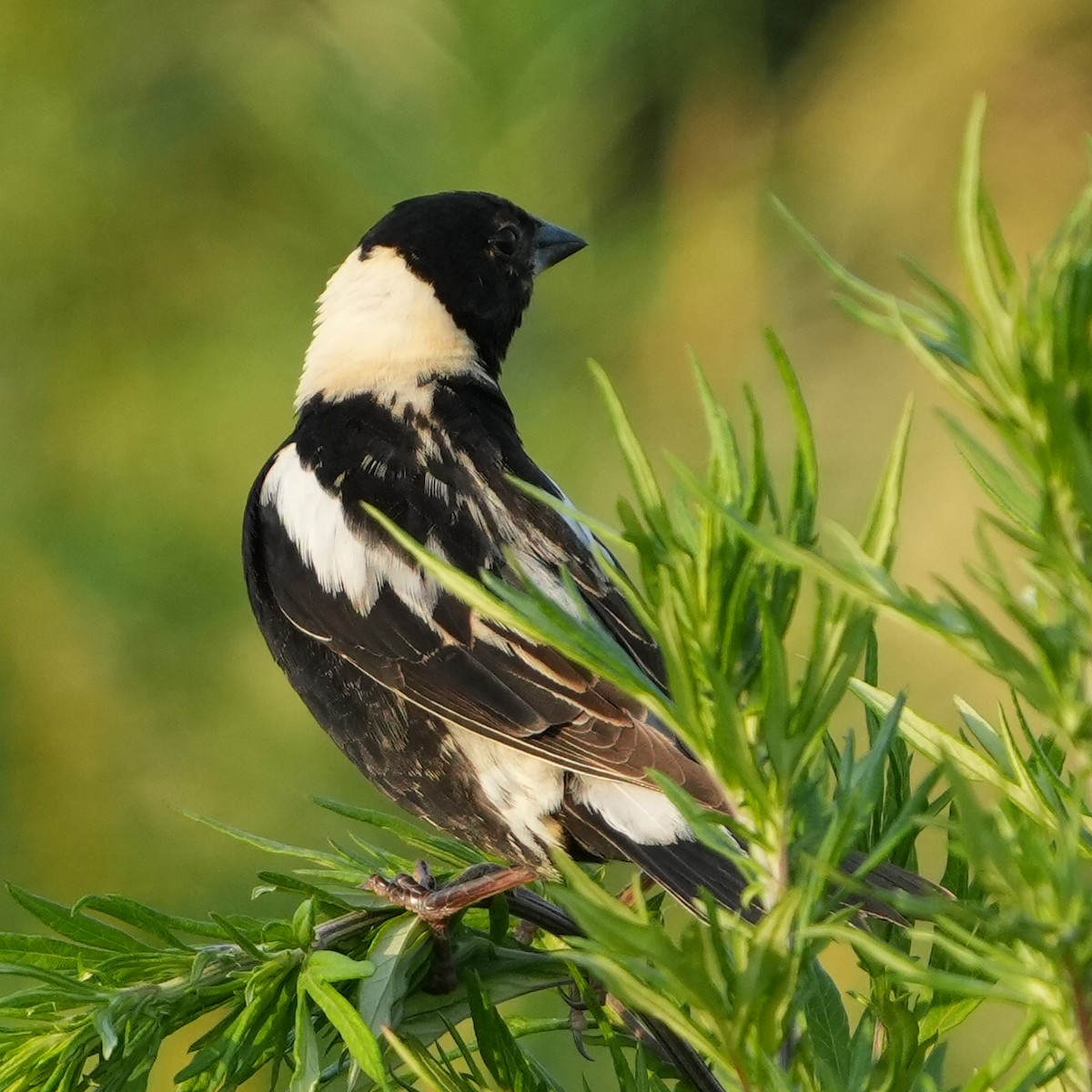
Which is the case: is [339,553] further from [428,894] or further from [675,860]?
[428,894]

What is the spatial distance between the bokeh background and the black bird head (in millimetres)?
845

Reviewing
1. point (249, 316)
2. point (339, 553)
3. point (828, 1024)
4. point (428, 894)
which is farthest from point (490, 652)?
point (249, 316)

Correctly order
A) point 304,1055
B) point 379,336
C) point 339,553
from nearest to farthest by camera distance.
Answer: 1. point 304,1055
2. point 339,553
3. point 379,336

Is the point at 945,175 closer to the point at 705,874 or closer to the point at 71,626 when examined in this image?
the point at 71,626

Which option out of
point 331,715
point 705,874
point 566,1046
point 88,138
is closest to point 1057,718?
point 705,874

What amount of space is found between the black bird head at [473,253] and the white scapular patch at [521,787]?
95cm

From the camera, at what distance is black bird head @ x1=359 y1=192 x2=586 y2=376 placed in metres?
2.49

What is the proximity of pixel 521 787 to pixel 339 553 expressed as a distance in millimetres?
358

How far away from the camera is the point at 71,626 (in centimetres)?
347

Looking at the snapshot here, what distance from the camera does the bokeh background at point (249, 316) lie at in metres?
3.41

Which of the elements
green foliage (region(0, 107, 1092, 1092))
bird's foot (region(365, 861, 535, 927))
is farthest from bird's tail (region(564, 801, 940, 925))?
green foliage (region(0, 107, 1092, 1092))

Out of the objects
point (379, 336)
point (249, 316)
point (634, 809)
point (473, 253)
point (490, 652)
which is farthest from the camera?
point (249, 316)

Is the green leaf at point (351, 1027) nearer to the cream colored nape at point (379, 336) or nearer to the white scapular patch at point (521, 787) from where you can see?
the white scapular patch at point (521, 787)

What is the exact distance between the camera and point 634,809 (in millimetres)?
1567
